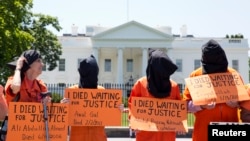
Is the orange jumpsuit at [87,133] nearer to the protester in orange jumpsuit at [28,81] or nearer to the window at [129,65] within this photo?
the protester in orange jumpsuit at [28,81]

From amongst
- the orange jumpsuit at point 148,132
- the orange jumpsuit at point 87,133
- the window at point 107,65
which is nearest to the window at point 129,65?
the window at point 107,65

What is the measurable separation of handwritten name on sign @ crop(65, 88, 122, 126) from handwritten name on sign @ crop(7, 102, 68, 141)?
0.50 metres

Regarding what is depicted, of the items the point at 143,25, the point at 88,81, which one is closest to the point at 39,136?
the point at 88,81

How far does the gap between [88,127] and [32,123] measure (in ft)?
3.02

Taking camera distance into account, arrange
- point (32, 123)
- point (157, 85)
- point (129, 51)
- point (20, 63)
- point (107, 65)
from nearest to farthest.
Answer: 1. point (32, 123)
2. point (20, 63)
3. point (157, 85)
4. point (129, 51)
5. point (107, 65)

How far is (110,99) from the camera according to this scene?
18.2ft

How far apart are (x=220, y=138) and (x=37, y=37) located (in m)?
36.3

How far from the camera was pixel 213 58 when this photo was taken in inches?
189

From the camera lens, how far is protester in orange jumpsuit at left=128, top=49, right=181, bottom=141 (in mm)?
4949

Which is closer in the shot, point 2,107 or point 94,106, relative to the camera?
point 2,107

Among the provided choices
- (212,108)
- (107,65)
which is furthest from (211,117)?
(107,65)

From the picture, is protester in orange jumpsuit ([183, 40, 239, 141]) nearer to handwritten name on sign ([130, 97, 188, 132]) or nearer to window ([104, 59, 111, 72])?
handwritten name on sign ([130, 97, 188, 132])

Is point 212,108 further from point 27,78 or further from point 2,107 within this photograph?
point 2,107

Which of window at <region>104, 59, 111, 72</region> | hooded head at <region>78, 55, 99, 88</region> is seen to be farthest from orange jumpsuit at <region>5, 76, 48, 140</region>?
window at <region>104, 59, 111, 72</region>
